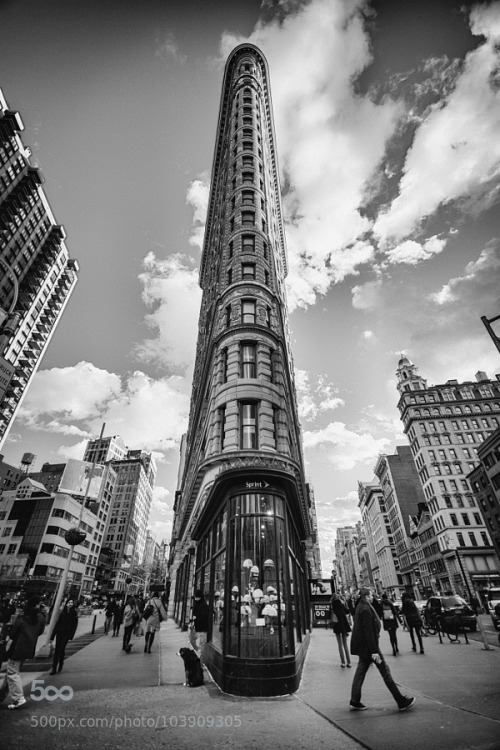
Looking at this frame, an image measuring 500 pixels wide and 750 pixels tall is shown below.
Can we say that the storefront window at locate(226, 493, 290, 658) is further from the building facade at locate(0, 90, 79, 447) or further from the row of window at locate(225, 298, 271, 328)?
the building facade at locate(0, 90, 79, 447)

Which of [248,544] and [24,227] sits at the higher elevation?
[24,227]

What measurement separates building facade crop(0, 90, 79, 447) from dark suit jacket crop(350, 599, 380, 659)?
7047 cm

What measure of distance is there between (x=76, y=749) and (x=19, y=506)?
95.1 metres

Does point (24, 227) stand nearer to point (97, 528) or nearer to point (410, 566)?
point (97, 528)

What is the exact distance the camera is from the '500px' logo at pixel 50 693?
682 cm

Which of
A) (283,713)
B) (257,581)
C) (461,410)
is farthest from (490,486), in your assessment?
(283,713)

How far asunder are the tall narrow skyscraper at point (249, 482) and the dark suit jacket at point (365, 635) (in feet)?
8.41

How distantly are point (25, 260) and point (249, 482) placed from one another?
316ft

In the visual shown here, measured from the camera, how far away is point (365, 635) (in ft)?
20.2

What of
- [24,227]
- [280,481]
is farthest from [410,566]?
[24,227]

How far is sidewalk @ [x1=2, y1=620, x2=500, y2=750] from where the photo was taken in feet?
15.2

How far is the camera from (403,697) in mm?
5703

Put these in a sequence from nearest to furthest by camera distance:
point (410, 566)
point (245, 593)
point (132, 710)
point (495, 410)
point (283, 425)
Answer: point (132, 710)
point (245, 593)
point (283, 425)
point (495, 410)
point (410, 566)

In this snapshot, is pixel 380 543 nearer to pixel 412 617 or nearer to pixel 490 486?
pixel 490 486
